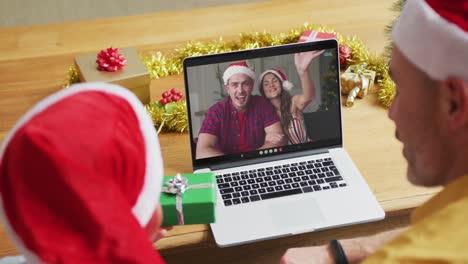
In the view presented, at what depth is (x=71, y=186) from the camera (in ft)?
2.49

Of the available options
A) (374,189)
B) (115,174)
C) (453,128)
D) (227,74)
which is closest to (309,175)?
(374,189)

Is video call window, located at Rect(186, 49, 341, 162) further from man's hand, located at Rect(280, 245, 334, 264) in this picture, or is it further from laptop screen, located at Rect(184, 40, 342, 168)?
man's hand, located at Rect(280, 245, 334, 264)

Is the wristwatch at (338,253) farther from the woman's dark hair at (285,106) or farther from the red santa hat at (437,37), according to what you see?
the red santa hat at (437,37)

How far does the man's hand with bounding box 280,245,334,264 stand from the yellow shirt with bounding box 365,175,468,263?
1.11 feet

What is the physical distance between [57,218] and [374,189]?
0.77 metres

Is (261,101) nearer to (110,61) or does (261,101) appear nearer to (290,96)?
(290,96)

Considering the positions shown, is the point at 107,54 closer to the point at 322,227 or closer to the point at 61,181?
the point at 322,227

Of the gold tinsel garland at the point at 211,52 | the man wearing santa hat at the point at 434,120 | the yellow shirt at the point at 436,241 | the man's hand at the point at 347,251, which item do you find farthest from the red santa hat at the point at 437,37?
the gold tinsel garland at the point at 211,52

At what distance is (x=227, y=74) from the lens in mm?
1407

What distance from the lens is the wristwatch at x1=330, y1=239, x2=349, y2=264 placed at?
1256mm

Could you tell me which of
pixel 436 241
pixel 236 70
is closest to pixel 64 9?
pixel 236 70

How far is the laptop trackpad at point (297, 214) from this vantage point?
1.29 meters

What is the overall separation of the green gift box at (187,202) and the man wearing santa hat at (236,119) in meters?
0.20

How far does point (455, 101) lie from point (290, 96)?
1.72ft
